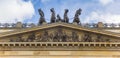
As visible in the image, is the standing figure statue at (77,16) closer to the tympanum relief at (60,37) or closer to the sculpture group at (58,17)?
the sculpture group at (58,17)

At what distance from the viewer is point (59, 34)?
31.9 meters

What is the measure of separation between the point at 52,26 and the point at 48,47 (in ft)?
7.00

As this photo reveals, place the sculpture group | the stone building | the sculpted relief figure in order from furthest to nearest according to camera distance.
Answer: the sculpture group < the sculpted relief figure < the stone building

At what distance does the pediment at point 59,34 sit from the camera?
104ft

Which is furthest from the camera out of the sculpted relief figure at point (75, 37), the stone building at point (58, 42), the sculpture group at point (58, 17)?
the sculpture group at point (58, 17)

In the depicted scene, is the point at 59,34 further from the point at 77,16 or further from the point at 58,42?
the point at 77,16

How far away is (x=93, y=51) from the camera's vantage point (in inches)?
1248

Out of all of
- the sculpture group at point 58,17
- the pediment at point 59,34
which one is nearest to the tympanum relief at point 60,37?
the pediment at point 59,34

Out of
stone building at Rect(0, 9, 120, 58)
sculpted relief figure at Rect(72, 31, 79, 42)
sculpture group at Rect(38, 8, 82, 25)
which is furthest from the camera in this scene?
sculpture group at Rect(38, 8, 82, 25)

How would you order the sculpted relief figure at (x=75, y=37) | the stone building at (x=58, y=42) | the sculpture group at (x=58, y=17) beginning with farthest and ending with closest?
1. the sculpture group at (x=58, y=17)
2. the sculpted relief figure at (x=75, y=37)
3. the stone building at (x=58, y=42)

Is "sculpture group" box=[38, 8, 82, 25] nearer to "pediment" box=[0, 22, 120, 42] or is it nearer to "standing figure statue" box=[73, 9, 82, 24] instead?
"standing figure statue" box=[73, 9, 82, 24]

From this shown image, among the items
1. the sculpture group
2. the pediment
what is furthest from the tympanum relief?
the sculpture group

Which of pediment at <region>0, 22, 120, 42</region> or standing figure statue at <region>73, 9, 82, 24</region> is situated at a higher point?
standing figure statue at <region>73, 9, 82, 24</region>

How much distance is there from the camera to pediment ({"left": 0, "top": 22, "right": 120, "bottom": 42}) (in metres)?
31.7
